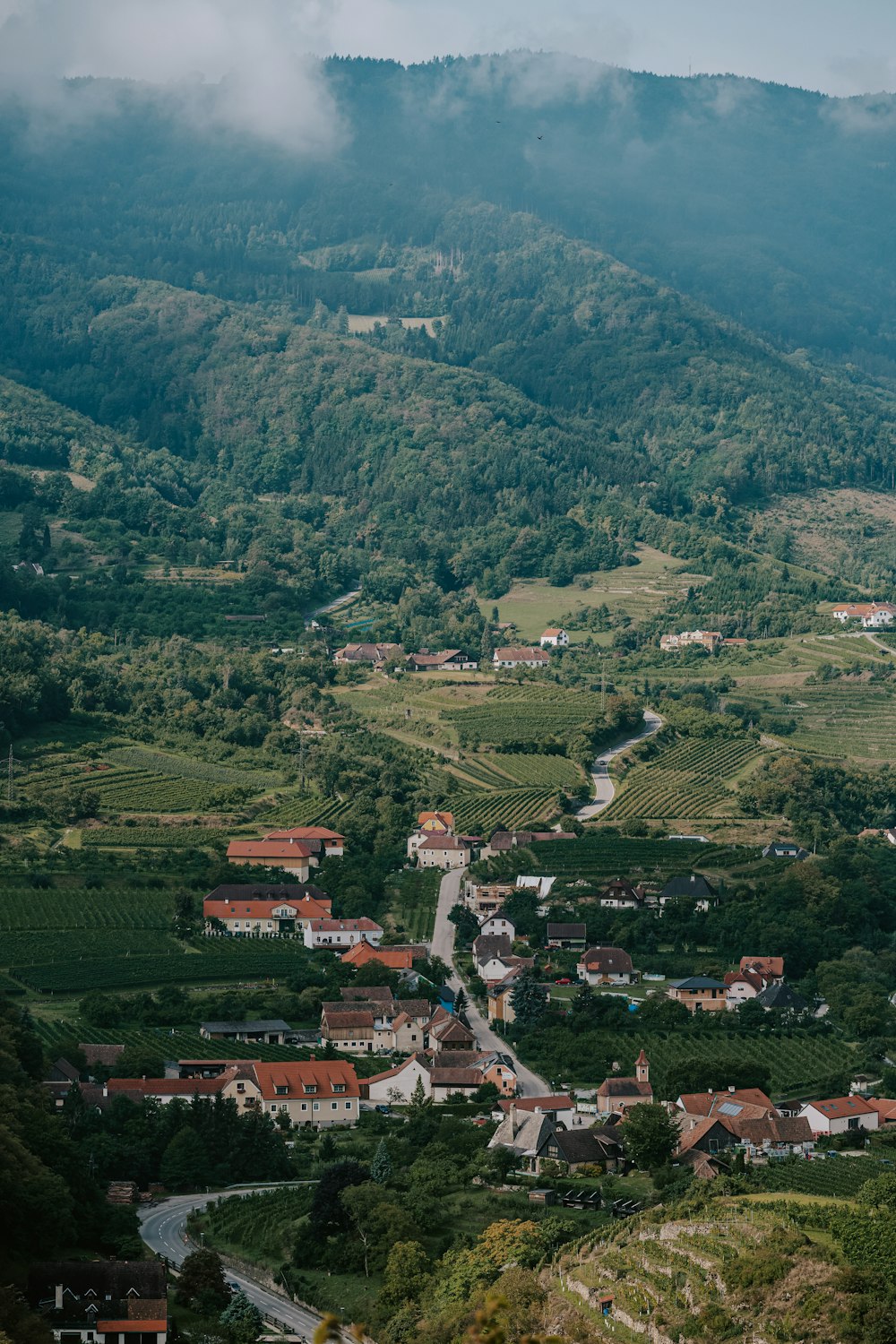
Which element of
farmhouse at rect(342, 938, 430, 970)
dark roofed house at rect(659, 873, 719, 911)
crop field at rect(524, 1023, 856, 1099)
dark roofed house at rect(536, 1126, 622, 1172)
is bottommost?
farmhouse at rect(342, 938, 430, 970)

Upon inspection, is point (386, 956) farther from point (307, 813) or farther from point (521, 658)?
point (521, 658)

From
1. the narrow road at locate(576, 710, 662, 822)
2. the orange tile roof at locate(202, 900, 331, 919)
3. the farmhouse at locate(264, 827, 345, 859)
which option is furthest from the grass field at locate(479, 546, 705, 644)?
the orange tile roof at locate(202, 900, 331, 919)

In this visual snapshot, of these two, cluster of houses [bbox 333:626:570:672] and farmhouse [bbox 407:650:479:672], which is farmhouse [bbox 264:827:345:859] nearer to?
cluster of houses [bbox 333:626:570:672]

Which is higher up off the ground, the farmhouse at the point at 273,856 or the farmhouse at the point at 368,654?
the farmhouse at the point at 273,856

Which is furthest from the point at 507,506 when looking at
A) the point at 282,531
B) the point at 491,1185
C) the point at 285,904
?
the point at 491,1185

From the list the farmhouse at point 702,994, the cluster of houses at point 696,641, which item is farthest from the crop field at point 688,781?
the cluster of houses at point 696,641

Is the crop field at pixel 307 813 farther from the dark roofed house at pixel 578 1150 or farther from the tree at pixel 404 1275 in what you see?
the tree at pixel 404 1275

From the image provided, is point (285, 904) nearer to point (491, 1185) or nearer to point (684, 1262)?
point (491, 1185)
